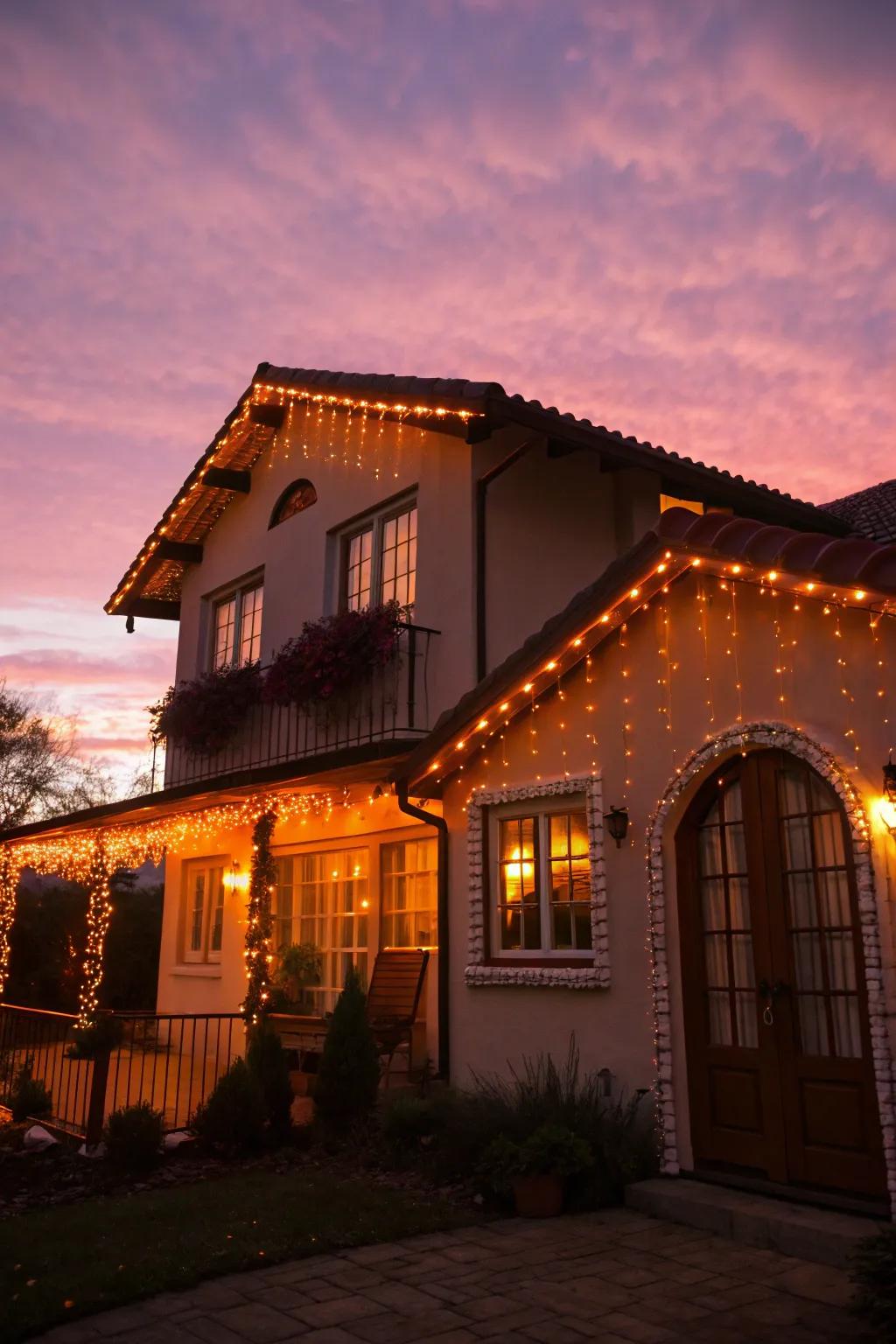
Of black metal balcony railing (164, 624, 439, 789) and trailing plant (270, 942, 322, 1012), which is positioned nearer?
black metal balcony railing (164, 624, 439, 789)

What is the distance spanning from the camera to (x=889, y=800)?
5148 mm

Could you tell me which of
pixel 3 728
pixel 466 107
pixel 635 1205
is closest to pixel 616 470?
pixel 466 107

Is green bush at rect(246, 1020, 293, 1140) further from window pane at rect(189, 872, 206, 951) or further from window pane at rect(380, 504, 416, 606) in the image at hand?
window pane at rect(189, 872, 206, 951)

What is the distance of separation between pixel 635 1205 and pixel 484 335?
9429 mm

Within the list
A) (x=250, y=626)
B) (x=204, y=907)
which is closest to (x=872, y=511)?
(x=250, y=626)

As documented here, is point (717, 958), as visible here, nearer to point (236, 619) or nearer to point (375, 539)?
point (375, 539)

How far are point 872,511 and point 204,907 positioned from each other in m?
9.37

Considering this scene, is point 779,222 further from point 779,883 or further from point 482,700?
point 779,883

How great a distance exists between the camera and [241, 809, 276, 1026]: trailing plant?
10453mm

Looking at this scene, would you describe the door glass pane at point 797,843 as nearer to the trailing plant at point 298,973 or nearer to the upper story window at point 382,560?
the upper story window at point 382,560

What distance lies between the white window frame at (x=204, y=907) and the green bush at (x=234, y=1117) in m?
5.15

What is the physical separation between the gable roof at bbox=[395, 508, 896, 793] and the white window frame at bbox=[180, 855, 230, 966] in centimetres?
598

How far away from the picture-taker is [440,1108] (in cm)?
689

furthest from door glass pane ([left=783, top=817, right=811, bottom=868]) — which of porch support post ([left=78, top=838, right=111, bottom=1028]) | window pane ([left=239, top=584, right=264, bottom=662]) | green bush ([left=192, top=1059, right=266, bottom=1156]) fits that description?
porch support post ([left=78, top=838, right=111, bottom=1028])
